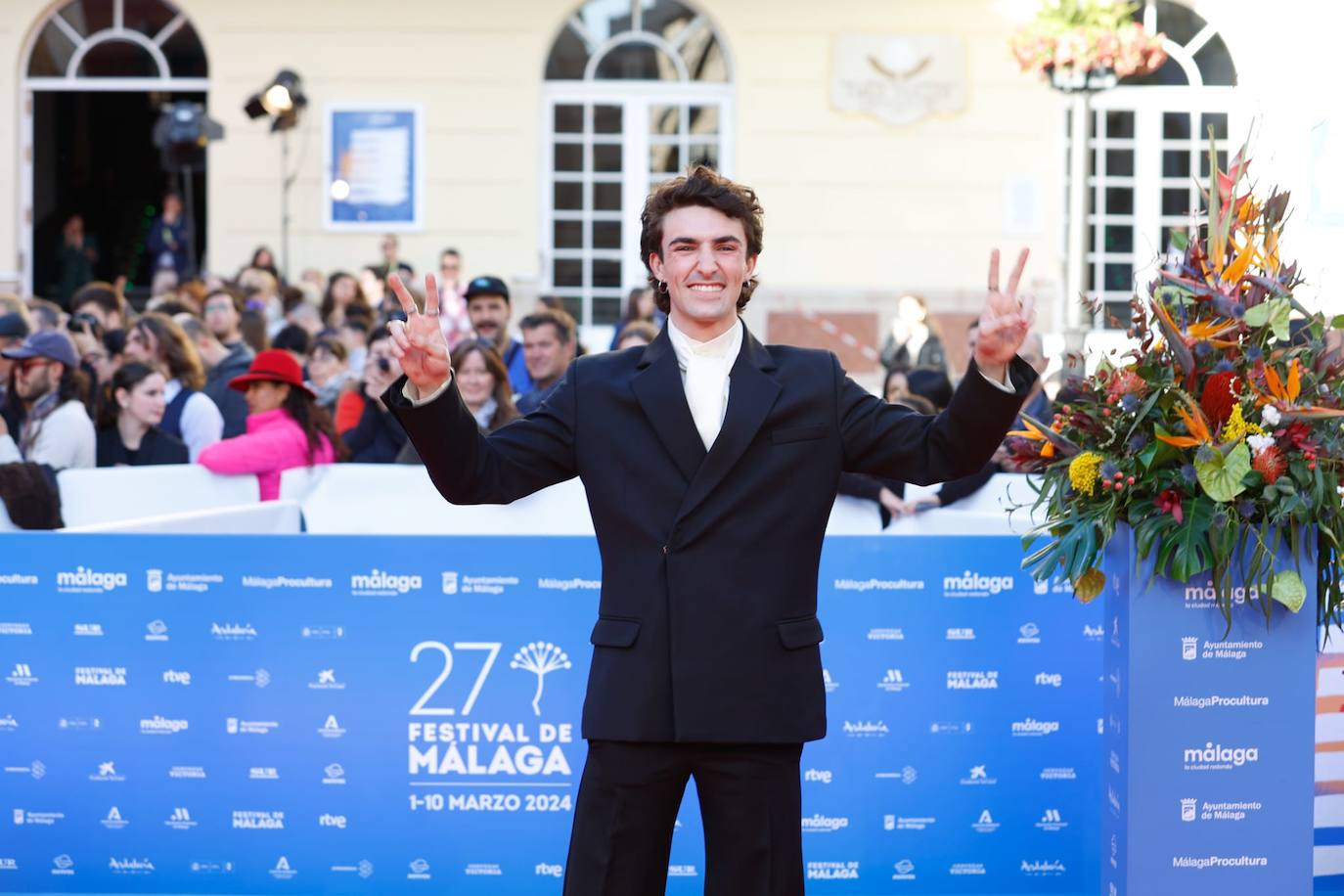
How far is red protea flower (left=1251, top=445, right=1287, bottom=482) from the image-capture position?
13.5 feet

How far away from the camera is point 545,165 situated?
55.5ft

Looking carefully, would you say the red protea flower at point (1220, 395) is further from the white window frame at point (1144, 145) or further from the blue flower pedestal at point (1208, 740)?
the white window frame at point (1144, 145)

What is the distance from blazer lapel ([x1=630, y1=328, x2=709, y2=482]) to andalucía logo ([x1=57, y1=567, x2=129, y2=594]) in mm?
2585

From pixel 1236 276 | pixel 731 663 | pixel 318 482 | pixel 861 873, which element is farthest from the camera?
pixel 318 482

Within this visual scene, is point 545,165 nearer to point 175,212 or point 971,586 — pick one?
point 175,212

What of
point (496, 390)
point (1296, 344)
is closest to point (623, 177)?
point (496, 390)

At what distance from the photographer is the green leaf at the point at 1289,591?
416cm

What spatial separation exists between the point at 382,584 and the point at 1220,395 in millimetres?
2496

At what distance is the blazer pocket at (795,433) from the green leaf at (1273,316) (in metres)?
1.30

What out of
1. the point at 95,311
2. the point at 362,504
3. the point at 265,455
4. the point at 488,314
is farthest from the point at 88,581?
the point at 95,311

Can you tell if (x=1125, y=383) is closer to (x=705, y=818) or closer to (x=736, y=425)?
(x=736, y=425)

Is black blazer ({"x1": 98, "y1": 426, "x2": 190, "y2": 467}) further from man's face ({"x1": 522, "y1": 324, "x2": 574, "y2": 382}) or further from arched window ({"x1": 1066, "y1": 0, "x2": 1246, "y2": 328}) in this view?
arched window ({"x1": 1066, "y1": 0, "x2": 1246, "y2": 328})

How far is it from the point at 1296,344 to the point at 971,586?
1415mm

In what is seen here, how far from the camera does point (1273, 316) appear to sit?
4.13 meters
